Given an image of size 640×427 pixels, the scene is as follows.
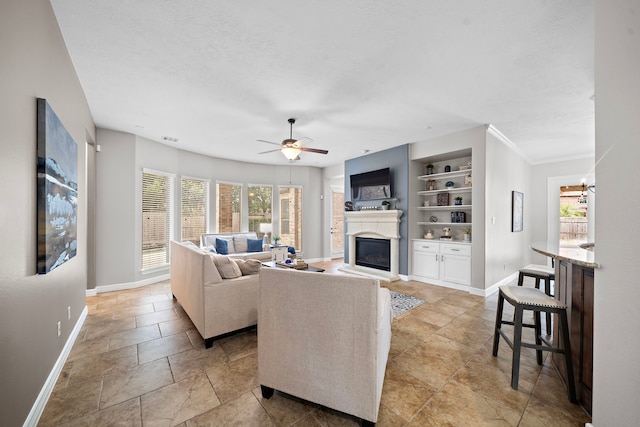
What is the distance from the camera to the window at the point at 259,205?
7098mm

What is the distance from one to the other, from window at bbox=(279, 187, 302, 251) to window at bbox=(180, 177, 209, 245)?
6.81ft

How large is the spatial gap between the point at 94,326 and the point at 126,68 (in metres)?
2.93

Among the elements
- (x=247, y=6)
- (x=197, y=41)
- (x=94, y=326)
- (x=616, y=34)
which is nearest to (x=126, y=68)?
(x=197, y=41)

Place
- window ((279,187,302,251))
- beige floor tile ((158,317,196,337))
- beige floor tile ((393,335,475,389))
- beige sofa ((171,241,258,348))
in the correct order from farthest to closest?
window ((279,187,302,251)) → beige floor tile ((158,317,196,337)) → beige sofa ((171,241,258,348)) → beige floor tile ((393,335,475,389))

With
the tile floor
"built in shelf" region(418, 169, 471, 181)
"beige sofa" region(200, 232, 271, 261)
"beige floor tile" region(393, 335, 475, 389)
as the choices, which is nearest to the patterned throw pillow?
"beige sofa" region(200, 232, 271, 261)

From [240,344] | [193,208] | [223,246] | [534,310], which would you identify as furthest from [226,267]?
[193,208]

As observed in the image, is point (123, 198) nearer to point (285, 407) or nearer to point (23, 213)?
point (23, 213)

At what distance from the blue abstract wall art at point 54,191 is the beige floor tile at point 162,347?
3.54ft

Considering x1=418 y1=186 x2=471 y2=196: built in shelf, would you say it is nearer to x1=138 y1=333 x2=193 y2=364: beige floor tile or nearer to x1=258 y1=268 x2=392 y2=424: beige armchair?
x1=258 y1=268 x2=392 y2=424: beige armchair

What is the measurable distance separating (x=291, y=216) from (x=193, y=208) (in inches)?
103

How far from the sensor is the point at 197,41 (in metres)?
2.24

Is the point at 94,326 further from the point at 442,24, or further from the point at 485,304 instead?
the point at 485,304

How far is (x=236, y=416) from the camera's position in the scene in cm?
169

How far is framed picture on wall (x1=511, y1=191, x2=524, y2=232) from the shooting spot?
209 inches
